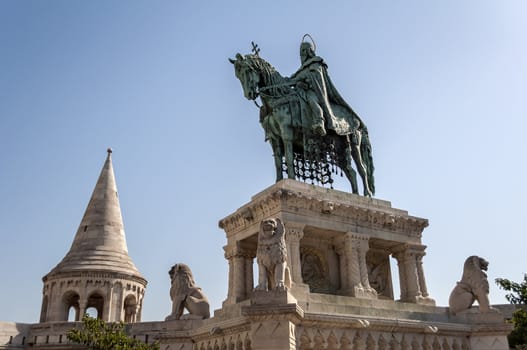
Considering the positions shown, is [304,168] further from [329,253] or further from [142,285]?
[142,285]

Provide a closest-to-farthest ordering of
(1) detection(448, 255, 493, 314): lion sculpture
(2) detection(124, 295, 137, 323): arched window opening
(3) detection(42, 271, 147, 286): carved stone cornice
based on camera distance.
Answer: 1. (1) detection(448, 255, 493, 314): lion sculpture
2. (3) detection(42, 271, 147, 286): carved stone cornice
3. (2) detection(124, 295, 137, 323): arched window opening

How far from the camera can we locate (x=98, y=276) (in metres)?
37.9

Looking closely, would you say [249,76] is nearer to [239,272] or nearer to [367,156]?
[367,156]

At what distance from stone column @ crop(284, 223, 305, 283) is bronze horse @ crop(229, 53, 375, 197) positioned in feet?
8.36

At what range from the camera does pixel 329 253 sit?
58.3 ft

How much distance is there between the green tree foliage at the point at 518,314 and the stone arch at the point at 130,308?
25602 millimetres

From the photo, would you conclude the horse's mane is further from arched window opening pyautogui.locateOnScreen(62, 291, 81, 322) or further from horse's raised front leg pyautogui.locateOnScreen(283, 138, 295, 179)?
arched window opening pyautogui.locateOnScreen(62, 291, 81, 322)

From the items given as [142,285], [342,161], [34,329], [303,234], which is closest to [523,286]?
[342,161]

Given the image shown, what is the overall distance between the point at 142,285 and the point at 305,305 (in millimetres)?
29691

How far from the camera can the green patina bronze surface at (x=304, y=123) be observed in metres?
18.6

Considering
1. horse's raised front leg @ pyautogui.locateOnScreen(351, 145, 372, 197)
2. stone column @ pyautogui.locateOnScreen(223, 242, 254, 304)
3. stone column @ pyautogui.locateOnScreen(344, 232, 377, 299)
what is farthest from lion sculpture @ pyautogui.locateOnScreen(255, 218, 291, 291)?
horse's raised front leg @ pyautogui.locateOnScreen(351, 145, 372, 197)

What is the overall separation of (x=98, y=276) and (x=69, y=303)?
9.79ft

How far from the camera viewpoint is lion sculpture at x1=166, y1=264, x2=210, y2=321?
16156 millimetres

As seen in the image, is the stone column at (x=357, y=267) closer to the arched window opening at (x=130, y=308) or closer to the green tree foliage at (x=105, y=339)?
the green tree foliage at (x=105, y=339)
